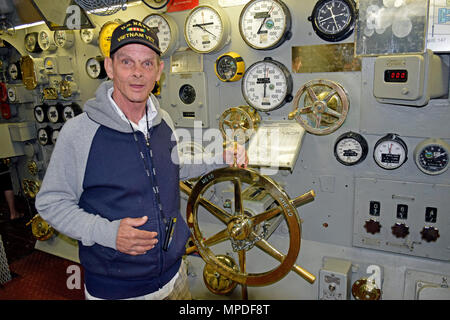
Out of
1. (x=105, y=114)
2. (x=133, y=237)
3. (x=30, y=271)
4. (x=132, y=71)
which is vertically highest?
(x=132, y=71)

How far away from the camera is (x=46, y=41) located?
360 centimetres

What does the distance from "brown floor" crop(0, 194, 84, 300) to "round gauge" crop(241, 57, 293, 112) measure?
2.10 meters

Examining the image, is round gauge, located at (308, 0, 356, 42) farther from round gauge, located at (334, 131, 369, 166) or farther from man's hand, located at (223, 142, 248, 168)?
man's hand, located at (223, 142, 248, 168)

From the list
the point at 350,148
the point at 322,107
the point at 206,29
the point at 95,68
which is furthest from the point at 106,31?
the point at 350,148

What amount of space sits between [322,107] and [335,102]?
4.0 inches

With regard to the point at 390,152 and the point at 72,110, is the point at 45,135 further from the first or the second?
the point at 390,152

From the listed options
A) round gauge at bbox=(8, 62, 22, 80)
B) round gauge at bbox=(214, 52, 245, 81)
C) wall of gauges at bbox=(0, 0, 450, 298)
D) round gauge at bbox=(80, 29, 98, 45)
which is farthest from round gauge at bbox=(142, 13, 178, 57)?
round gauge at bbox=(8, 62, 22, 80)

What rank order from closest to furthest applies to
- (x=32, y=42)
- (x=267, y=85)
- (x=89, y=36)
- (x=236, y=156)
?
(x=236, y=156) → (x=267, y=85) → (x=89, y=36) → (x=32, y=42)

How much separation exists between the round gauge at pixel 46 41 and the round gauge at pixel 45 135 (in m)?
0.87

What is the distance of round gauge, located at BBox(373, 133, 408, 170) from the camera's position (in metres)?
2.02

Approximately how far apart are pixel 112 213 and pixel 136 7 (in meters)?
1.99

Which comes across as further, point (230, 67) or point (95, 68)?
point (95, 68)

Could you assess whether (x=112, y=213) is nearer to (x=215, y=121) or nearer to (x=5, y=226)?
(x=215, y=121)

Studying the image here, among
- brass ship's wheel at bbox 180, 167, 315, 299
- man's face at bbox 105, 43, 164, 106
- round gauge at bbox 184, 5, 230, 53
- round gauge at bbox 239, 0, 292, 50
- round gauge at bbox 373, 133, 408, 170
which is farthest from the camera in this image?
round gauge at bbox 184, 5, 230, 53
